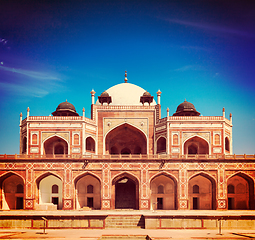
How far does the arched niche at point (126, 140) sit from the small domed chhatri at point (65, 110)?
17.1ft

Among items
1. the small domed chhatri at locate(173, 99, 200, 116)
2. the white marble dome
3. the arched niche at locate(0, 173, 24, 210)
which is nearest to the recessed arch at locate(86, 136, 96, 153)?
the white marble dome

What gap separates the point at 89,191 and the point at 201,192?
11453 mm

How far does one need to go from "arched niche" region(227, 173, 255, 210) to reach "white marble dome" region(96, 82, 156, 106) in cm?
1685

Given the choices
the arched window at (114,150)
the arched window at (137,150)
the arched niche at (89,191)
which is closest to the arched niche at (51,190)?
the arched niche at (89,191)

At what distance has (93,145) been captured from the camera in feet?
125

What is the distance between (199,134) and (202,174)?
233 inches

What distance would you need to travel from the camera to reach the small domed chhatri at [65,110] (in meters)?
38.5

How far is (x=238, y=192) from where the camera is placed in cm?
3262

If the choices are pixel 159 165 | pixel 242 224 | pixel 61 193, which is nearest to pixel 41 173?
pixel 61 193

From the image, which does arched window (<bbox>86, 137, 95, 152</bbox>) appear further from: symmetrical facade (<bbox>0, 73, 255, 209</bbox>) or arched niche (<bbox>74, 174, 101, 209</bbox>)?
arched niche (<bbox>74, 174, 101, 209</bbox>)

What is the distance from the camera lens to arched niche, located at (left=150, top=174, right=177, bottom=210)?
32469 millimetres

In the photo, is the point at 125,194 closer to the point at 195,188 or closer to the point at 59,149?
the point at 195,188

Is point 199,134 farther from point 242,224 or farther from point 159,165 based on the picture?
point 242,224

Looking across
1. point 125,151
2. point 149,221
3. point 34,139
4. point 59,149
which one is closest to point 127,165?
point 149,221
